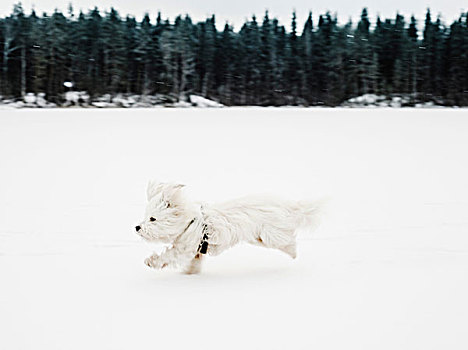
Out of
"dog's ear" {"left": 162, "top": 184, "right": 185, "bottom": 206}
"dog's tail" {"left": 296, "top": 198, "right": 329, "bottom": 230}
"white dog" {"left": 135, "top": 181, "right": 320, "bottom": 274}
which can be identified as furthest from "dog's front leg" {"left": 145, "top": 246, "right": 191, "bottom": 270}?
"dog's tail" {"left": 296, "top": 198, "right": 329, "bottom": 230}

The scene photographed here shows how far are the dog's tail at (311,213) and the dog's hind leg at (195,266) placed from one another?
2.97ft

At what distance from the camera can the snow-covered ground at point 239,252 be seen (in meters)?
3.08

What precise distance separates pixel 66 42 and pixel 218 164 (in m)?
29.0

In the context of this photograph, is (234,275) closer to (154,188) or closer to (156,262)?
(156,262)

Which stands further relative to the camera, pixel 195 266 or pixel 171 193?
pixel 195 266

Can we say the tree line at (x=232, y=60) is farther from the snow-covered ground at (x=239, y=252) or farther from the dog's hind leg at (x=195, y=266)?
the dog's hind leg at (x=195, y=266)

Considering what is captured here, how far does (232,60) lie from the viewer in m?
37.6

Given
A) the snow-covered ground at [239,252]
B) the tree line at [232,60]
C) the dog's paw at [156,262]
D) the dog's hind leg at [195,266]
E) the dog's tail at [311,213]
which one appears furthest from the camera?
the tree line at [232,60]

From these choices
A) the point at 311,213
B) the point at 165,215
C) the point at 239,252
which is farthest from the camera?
the point at 239,252

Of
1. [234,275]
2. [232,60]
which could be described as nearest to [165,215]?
[234,275]

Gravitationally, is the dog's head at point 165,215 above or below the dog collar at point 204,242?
above

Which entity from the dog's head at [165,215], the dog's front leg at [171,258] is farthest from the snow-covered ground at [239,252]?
the dog's head at [165,215]

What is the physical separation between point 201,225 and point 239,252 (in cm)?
102

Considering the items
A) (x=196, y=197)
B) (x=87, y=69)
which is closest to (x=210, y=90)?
(x=87, y=69)
